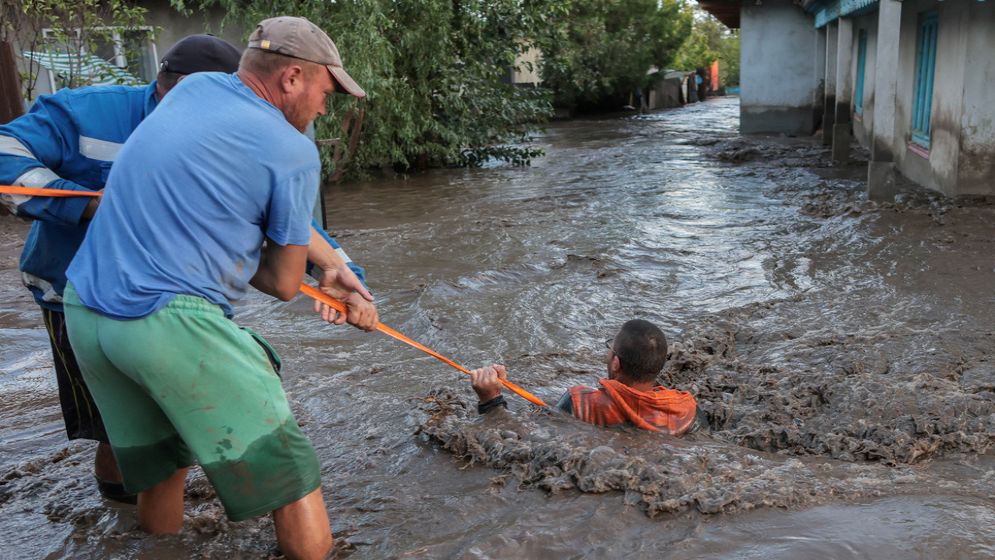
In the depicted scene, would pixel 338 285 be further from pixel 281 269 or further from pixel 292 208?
pixel 292 208

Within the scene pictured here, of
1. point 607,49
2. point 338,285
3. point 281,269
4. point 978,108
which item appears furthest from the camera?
point 607,49

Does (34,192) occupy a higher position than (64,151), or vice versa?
(64,151)

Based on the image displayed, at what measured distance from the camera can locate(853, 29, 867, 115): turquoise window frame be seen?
1583 centimetres

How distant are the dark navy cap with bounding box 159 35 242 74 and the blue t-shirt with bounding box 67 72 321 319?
2.09ft

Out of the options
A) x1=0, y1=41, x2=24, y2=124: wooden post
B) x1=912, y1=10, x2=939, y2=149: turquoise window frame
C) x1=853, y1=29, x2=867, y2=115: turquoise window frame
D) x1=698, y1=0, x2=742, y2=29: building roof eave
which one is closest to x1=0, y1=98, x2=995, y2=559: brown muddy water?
x1=0, y1=41, x2=24, y2=124: wooden post

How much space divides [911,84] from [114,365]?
11359mm

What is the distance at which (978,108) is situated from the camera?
8.91 metres

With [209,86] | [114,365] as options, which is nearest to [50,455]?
[114,365]

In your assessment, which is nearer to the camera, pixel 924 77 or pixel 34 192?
pixel 34 192

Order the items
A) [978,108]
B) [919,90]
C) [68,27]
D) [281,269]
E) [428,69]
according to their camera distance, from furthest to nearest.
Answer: [428,69], [68,27], [919,90], [978,108], [281,269]

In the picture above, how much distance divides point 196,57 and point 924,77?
10083 millimetres

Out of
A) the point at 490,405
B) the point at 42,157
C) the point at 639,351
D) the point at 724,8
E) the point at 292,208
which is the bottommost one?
the point at 490,405

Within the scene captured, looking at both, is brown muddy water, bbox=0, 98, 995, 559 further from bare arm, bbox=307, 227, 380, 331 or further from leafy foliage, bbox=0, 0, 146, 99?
leafy foliage, bbox=0, 0, 146, 99

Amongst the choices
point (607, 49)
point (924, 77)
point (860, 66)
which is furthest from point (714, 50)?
point (924, 77)
